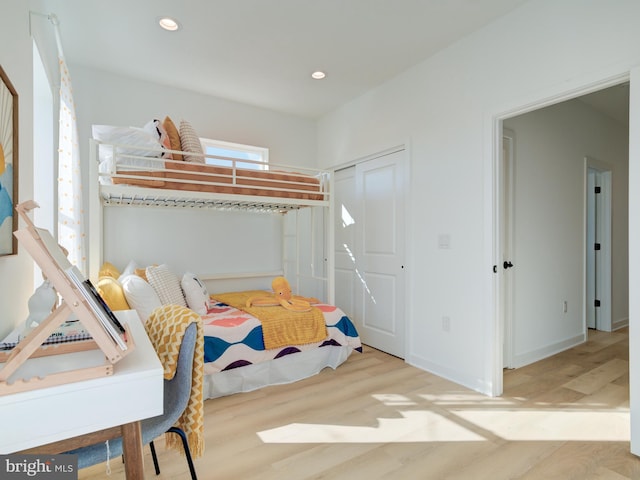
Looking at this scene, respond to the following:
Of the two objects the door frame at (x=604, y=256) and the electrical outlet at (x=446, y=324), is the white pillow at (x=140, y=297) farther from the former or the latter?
the door frame at (x=604, y=256)

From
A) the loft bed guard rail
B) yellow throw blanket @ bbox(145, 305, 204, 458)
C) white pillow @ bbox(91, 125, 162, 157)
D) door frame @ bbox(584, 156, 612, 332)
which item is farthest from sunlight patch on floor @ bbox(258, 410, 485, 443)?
door frame @ bbox(584, 156, 612, 332)

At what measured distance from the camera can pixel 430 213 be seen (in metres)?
2.83

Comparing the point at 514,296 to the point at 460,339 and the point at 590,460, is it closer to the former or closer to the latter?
the point at 460,339

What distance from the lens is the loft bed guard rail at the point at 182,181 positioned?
225cm

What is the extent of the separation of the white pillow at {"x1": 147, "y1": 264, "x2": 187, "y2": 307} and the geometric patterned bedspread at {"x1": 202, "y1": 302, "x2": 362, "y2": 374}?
0.84 ft

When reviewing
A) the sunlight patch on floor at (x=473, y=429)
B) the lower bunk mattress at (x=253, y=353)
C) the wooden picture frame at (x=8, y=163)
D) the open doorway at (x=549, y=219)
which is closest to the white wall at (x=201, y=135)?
the lower bunk mattress at (x=253, y=353)

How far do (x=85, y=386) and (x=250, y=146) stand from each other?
3.30 metres

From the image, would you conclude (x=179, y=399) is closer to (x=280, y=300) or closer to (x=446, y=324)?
(x=280, y=300)

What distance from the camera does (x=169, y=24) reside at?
7.70 ft

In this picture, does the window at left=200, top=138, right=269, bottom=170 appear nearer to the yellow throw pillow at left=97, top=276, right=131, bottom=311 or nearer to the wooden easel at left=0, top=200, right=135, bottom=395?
the yellow throw pillow at left=97, top=276, right=131, bottom=311

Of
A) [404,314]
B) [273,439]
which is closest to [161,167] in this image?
[273,439]

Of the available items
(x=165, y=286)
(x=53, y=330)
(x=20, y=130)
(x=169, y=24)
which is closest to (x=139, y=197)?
(x=165, y=286)

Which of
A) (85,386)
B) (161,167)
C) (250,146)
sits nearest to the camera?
(85,386)

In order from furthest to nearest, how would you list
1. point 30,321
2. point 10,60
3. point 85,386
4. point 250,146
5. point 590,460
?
point 250,146
point 590,460
point 10,60
point 30,321
point 85,386
